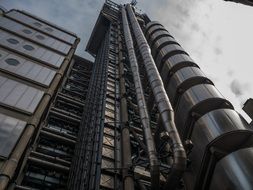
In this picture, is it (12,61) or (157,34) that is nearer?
(12,61)

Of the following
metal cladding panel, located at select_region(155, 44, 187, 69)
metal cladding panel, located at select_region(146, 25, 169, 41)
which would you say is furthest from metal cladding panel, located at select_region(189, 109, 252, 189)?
metal cladding panel, located at select_region(146, 25, 169, 41)

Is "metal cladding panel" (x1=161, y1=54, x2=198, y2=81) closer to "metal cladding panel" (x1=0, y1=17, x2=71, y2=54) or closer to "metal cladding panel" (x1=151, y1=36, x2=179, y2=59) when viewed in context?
"metal cladding panel" (x1=151, y1=36, x2=179, y2=59)

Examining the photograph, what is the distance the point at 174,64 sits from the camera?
14258mm

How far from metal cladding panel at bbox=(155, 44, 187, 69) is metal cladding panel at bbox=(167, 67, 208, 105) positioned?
276 cm

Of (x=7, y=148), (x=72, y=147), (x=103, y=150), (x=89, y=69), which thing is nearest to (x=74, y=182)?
(x=103, y=150)

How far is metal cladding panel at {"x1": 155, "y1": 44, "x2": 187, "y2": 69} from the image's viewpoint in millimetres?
15820

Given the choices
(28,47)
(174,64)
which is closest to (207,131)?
(174,64)

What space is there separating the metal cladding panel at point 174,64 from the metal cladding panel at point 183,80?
80 centimetres

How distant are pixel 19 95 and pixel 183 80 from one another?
27.0ft

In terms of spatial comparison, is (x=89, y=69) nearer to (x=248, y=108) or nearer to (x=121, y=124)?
(x=121, y=124)

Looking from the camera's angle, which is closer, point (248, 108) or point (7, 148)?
point (248, 108)

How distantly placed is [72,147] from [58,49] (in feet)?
33.8

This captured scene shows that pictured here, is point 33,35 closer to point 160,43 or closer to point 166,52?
point 160,43

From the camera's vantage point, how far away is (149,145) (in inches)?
387
